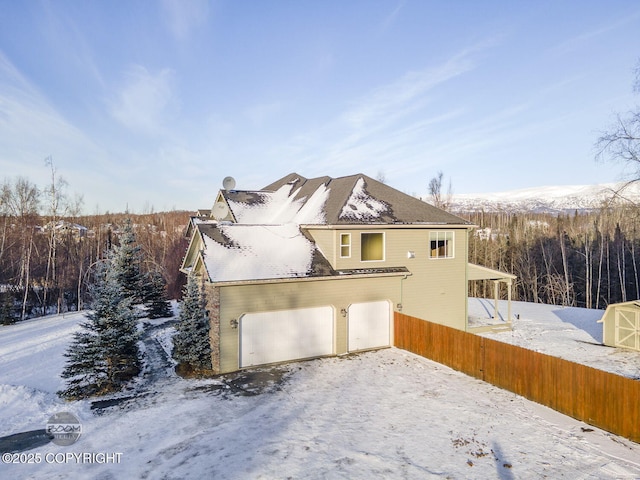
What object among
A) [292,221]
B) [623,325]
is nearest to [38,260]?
[292,221]

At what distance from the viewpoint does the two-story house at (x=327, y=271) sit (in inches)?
516

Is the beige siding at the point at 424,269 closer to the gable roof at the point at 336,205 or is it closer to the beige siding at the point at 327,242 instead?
the beige siding at the point at 327,242

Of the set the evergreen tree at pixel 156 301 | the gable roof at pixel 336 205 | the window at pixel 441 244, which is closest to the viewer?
the gable roof at pixel 336 205

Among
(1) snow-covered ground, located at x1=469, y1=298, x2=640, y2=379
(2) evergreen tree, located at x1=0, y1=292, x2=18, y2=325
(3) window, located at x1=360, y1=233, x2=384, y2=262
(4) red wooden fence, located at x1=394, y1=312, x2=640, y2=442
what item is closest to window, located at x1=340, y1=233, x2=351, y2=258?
(3) window, located at x1=360, y1=233, x2=384, y2=262

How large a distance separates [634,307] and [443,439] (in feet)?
48.0

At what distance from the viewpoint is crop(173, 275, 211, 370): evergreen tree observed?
13.1 meters

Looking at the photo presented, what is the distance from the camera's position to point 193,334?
13289 mm

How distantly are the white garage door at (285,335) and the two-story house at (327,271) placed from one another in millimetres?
37

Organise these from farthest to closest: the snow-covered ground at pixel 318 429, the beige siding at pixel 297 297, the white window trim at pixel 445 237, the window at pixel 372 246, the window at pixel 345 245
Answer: the white window trim at pixel 445 237 < the window at pixel 372 246 < the window at pixel 345 245 < the beige siding at pixel 297 297 < the snow-covered ground at pixel 318 429

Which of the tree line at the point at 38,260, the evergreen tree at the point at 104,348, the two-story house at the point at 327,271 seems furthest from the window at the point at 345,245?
the tree line at the point at 38,260

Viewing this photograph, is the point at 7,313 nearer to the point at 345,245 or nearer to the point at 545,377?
the point at 345,245

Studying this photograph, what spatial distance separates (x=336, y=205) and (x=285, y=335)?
20.5 feet

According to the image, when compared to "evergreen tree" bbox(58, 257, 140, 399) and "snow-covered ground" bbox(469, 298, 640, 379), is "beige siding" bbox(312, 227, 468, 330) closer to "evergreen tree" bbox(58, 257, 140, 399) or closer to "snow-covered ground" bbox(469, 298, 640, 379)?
"snow-covered ground" bbox(469, 298, 640, 379)

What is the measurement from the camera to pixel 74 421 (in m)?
9.10
